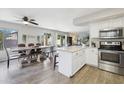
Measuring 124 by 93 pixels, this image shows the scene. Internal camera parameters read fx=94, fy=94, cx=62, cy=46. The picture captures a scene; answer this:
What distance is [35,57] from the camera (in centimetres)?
566

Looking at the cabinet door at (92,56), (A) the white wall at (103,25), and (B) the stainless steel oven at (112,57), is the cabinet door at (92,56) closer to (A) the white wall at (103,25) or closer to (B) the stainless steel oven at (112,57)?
(B) the stainless steel oven at (112,57)

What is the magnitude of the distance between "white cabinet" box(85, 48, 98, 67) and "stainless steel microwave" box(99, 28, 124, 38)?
68cm

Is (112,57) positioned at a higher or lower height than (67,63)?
higher

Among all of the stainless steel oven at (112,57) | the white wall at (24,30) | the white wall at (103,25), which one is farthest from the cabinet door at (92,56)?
the white wall at (24,30)

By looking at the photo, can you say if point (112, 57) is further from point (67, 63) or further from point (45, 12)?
point (45, 12)


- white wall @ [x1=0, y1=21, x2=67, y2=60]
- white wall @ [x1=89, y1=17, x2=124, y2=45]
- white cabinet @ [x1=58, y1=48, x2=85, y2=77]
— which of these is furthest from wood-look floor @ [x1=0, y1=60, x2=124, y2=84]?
white wall @ [x1=0, y1=21, x2=67, y2=60]

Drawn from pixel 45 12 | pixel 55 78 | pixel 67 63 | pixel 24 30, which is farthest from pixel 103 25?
pixel 24 30

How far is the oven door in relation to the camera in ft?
11.0

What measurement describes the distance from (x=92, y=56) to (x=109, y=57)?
2.64 feet

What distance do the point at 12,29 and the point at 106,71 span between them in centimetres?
588

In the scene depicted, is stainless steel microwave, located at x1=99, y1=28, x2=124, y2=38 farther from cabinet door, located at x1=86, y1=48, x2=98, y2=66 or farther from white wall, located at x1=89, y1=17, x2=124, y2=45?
cabinet door, located at x1=86, y1=48, x2=98, y2=66

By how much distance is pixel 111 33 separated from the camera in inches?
144
